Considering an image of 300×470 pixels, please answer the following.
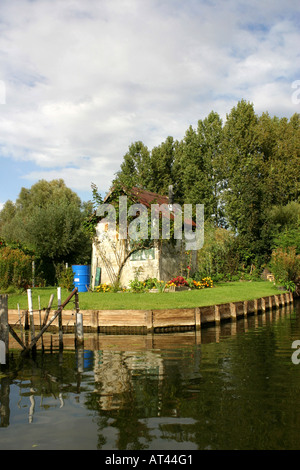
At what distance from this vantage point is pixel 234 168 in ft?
155

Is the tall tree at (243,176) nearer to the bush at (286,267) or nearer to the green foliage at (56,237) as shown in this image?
the bush at (286,267)

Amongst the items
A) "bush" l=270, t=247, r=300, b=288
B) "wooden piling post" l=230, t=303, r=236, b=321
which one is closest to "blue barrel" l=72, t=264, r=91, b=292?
"wooden piling post" l=230, t=303, r=236, b=321

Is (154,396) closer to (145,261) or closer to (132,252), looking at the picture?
(145,261)

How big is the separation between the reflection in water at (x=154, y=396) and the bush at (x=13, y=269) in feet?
29.0

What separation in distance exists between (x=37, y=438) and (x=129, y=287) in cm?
1882

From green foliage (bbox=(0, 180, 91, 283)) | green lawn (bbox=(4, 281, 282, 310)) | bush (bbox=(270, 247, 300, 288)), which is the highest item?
green foliage (bbox=(0, 180, 91, 283))

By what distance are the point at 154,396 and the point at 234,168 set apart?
40932mm

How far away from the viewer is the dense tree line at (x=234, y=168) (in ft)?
136

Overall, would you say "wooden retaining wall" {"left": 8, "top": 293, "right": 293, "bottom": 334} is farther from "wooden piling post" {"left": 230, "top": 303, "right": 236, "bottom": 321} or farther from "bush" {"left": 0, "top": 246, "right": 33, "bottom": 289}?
"bush" {"left": 0, "top": 246, "right": 33, "bottom": 289}

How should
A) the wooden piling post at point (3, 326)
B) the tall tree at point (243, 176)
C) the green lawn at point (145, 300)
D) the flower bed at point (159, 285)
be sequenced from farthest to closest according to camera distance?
the tall tree at point (243, 176), the flower bed at point (159, 285), the green lawn at point (145, 300), the wooden piling post at point (3, 326)

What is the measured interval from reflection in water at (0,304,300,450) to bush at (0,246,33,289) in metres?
8.83

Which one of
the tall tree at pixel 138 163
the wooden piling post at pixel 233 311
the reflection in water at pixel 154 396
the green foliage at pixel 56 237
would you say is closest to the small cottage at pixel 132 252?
the wooden piling post at pixel 233 311

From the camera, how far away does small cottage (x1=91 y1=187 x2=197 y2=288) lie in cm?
2512
